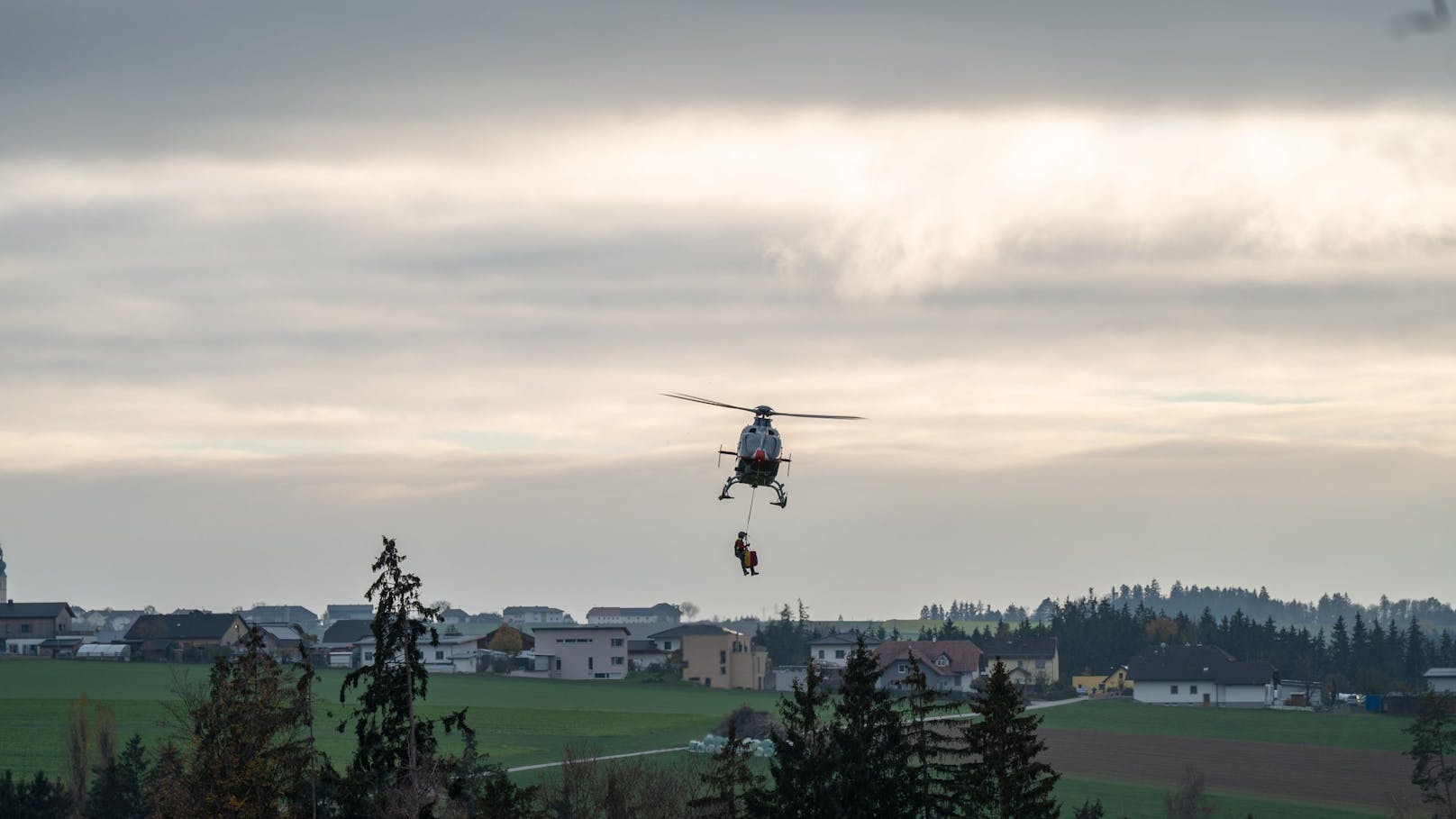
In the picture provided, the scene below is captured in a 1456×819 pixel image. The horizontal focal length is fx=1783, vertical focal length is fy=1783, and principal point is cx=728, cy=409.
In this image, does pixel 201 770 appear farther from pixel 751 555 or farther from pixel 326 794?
pixel 751 555

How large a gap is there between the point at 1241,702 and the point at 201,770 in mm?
145628

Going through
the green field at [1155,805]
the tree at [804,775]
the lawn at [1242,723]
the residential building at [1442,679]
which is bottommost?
the green field at [1155,805]

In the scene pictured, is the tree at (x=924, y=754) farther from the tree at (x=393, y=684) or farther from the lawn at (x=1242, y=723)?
the lawn at (x=1242, y=723)

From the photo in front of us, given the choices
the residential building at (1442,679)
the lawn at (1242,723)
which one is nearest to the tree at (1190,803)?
the lawn at (1242,723)

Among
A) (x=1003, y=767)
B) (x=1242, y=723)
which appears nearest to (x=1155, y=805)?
(x=1003, y=767)

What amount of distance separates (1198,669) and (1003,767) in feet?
443

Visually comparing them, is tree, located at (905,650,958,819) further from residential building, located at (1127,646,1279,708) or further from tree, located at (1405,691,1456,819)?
residential building, located at (1127,646,1279,708)

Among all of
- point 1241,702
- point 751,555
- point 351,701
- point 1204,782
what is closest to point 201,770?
point 751,555

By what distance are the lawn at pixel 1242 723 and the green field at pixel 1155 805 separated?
108ft

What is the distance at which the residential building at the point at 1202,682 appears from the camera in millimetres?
188000

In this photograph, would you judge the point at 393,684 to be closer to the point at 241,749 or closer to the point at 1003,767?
the point at 241,749

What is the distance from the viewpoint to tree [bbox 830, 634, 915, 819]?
217ft

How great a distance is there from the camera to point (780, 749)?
221 ft

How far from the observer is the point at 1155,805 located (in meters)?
109
